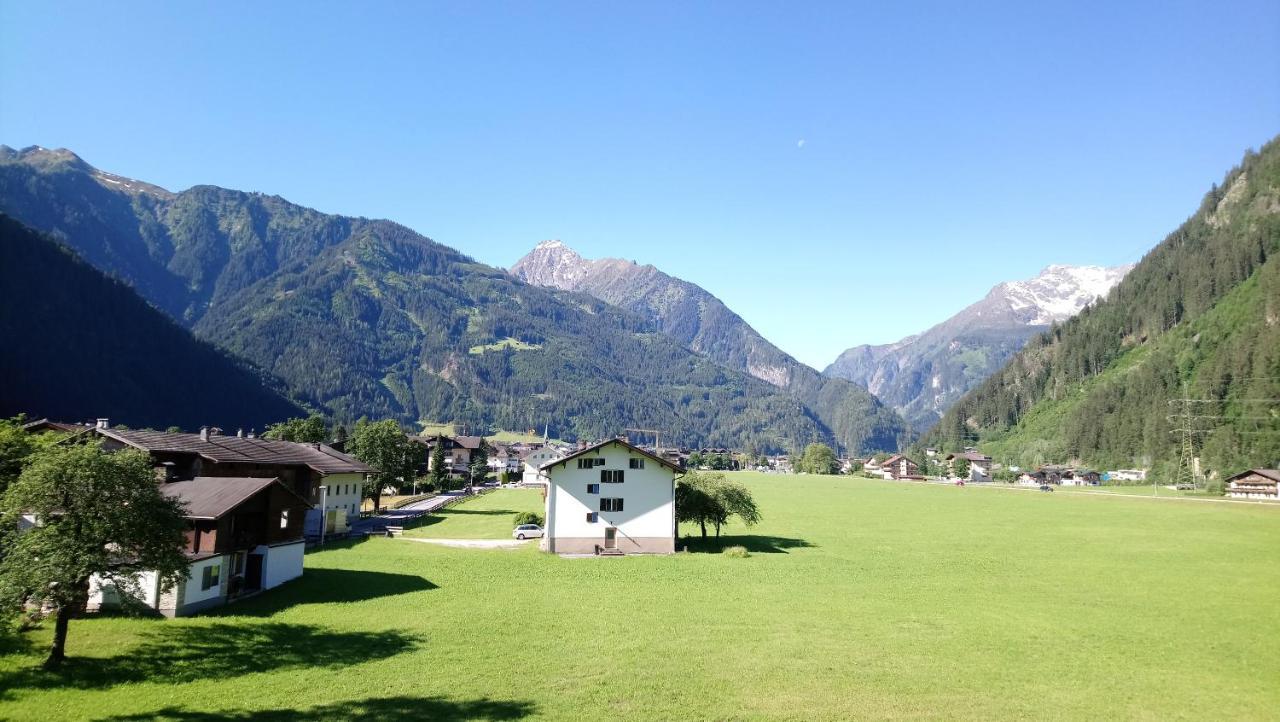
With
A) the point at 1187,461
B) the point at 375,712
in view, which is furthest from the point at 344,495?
the point at 1187,461

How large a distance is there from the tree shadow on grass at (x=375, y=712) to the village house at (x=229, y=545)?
13601 millimetres

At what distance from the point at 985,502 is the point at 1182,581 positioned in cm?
7163

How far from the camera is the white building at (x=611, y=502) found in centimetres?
5459

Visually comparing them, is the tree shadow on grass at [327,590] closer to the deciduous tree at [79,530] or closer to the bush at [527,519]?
Result: the deciduous tree at [79,530]

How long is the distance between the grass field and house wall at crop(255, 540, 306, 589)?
1.06m

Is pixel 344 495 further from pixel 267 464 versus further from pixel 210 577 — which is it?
pixel 210 577

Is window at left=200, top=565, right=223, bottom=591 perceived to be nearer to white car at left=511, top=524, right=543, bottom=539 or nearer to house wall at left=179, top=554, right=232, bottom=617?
house wall at left=179, top=554, right=232, bottom=617

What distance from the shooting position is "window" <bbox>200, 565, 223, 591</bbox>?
33.3 meters

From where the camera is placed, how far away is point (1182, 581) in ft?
143

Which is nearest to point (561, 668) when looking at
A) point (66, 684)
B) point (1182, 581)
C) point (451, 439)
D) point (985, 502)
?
point (66, 684)

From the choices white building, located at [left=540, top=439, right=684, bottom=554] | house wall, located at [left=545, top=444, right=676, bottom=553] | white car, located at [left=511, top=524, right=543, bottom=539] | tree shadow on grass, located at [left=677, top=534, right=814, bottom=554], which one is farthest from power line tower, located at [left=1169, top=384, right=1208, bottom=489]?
white car, located at [left=511, top=524, right=543, bottom=539]

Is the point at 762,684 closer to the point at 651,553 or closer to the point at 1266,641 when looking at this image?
the point at 1266,641

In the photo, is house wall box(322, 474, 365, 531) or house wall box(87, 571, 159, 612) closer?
house wall box(87, 571, 159, 612)

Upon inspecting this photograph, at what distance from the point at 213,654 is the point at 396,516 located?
57905 mm
